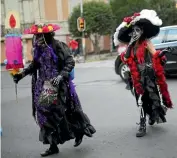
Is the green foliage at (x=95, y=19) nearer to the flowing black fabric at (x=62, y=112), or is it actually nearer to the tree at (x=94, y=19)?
the tree at (x=94, y=19)

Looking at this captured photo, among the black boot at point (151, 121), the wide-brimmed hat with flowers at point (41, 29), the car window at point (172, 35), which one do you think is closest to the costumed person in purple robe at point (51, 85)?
the wide-brimmed hat with flowers at point (41, 29)

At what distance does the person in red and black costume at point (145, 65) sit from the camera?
6012 mm

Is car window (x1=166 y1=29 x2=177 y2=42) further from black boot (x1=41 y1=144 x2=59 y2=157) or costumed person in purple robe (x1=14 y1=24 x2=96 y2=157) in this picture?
black boot (x1=41 y1=144 x2=59 y2=157)

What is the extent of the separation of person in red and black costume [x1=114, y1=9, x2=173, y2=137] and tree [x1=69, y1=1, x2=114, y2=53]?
1016 inches

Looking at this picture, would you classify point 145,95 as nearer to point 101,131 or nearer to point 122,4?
point 101,131

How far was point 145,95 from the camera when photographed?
618 cm

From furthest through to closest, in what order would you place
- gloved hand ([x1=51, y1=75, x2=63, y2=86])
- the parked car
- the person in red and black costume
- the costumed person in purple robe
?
the parked car → the person in red and black costume → the costumed person in purple robe → gloved hand ([x1=51, y1=75, x2=63, y2=86])

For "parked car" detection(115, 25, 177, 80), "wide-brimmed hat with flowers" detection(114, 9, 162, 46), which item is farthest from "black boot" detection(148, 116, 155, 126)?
"parked car" detection(115, 25, 177, 80)

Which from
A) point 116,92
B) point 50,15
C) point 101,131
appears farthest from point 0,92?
point 50,15

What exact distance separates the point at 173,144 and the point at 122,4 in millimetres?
31861

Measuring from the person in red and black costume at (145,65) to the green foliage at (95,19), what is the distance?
2582 cm

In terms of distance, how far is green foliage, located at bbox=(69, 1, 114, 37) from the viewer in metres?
31.9

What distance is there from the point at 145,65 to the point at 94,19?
26331mm

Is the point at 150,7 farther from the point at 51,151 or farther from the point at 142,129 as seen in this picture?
the point at 51,151
